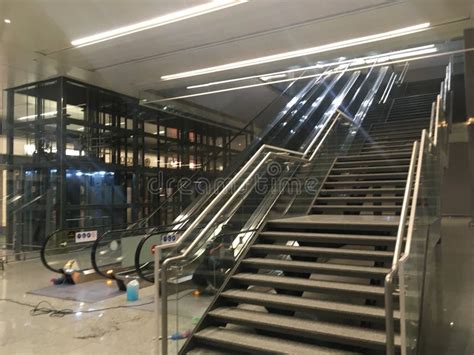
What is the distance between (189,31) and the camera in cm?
746

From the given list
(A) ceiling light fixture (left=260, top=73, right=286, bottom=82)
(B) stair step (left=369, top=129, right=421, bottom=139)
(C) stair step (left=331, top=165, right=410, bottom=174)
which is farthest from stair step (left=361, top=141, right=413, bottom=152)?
(A) ceiling light fixture (left=260, top=73, right=286, bottom=82)

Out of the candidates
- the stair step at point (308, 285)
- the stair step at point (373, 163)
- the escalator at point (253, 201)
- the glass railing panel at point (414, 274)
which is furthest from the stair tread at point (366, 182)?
the stair step at point (308, 285)

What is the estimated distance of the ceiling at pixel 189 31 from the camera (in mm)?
6523

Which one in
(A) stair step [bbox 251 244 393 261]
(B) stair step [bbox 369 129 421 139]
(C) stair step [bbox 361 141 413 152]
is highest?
(B) stair step [bbox 369 129 421 139]

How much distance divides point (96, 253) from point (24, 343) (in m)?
2.99

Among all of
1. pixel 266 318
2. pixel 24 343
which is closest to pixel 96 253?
pixel 24 343

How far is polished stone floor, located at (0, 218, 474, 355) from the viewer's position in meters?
3.80

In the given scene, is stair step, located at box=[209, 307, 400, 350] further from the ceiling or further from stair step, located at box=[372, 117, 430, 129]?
stair step, located at box=[372, 117, 430, 129]

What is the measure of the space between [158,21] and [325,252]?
16.5 ft

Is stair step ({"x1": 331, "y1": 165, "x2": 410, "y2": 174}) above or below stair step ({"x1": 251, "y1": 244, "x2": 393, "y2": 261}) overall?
above

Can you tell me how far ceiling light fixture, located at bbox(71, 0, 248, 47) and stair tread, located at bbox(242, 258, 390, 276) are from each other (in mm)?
4140

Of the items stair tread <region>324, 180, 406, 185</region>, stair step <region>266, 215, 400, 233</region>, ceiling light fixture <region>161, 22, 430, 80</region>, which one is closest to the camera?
stair step <region>266, 215, 400, 233</region>

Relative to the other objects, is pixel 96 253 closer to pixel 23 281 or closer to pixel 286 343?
pixel 23 281

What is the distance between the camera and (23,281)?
710 centimetres
